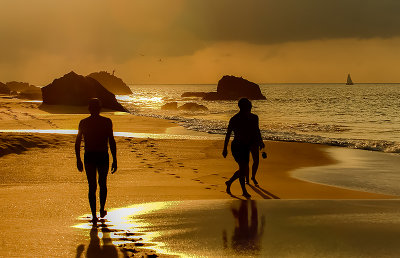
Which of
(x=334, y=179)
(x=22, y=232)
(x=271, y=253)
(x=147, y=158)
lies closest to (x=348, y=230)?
(x=271, y=253)

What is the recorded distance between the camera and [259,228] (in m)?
7.09

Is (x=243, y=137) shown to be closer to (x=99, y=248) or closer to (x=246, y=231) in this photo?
(x=246, y=231)

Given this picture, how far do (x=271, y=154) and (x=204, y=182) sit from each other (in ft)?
21.9

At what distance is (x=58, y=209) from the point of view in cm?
812

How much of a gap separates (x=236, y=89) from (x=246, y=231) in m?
114

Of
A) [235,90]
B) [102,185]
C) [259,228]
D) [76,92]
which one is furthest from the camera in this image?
[235,90]

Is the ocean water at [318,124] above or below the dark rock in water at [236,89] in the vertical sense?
below

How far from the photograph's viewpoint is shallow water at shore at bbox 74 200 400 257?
237 inches

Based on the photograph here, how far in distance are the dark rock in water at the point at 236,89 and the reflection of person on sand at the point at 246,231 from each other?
11031 cm

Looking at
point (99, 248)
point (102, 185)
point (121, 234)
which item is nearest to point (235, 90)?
point (102, 185)

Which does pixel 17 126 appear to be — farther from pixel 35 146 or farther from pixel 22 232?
pixel 22 232

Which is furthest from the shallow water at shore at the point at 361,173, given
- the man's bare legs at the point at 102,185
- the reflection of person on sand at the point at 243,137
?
the man's bare legs at the point at 102,185

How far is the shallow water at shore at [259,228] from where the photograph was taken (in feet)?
19.7

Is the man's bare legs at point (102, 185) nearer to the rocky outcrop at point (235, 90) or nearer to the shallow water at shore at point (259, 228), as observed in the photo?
the shallow water at shore at point (259, 228)
